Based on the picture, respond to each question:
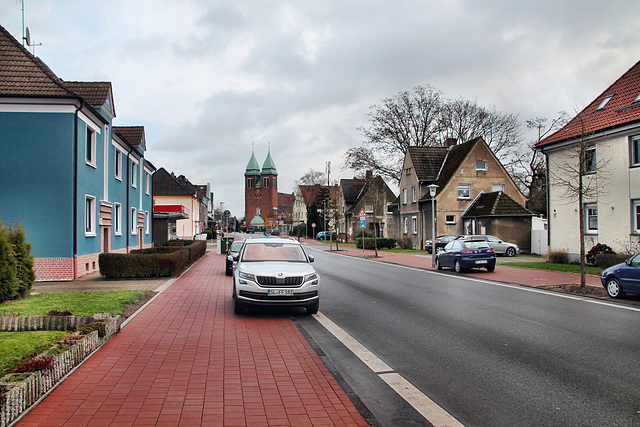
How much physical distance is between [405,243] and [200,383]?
39830 mm

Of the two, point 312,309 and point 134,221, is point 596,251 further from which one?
point 134,221

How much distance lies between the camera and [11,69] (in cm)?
1681

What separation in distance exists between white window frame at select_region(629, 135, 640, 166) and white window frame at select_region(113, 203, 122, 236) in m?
22.7

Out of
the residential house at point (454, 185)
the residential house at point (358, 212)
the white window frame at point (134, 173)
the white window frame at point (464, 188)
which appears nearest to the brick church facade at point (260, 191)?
the residential house at point (358, 212)

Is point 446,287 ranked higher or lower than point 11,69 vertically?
lower

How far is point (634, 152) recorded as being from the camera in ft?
64.0

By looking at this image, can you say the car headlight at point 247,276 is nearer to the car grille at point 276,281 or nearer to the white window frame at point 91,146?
the car grille at point 276,281

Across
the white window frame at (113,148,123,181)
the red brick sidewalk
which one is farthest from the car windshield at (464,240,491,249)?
the white window frame at (113,148,123,181)

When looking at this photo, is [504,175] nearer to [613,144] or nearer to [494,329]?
[613,144]

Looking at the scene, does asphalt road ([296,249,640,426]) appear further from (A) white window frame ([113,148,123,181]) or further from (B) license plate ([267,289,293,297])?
(A) white window frame ([113,148,123,181])

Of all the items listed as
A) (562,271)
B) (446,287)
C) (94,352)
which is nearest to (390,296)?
(446,287)

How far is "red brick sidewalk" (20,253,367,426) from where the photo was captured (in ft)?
13.9

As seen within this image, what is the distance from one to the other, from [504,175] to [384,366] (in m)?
38.0

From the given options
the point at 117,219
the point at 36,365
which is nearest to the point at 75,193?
the point at 117,219
